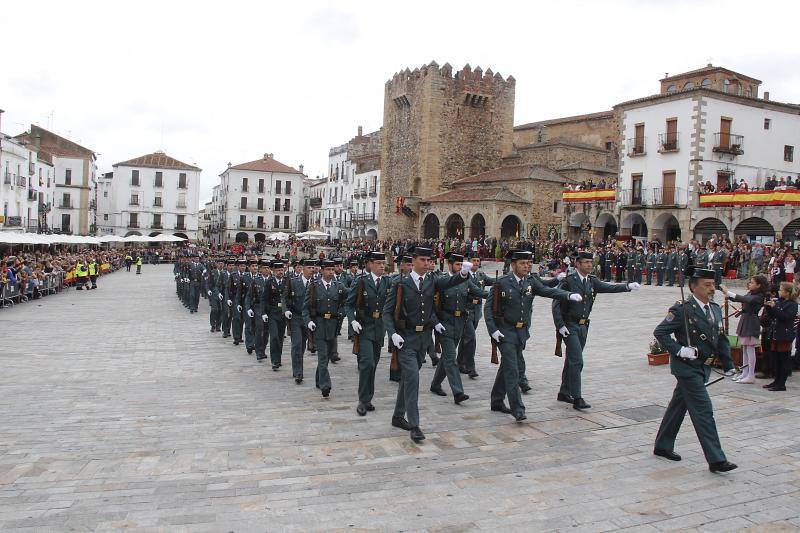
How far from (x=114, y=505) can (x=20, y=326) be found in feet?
42.1

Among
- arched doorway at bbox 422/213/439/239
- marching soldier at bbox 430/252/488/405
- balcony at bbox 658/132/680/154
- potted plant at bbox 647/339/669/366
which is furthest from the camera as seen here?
arched doorway at bbox 422/213/439/239

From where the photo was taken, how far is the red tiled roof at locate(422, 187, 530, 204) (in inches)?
1614

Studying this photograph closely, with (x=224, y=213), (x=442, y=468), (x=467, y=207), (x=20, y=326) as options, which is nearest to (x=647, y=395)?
(x=442, y=468)

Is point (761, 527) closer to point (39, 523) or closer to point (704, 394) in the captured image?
point (704, 394)

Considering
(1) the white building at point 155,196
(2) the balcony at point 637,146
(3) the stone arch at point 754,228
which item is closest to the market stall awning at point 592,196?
(2) the balcony at point 637,146

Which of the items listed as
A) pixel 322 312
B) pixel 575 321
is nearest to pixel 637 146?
pixel 575 321

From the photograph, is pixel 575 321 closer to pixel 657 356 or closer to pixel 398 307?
pixel 398 307

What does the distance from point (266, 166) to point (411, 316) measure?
78.0m

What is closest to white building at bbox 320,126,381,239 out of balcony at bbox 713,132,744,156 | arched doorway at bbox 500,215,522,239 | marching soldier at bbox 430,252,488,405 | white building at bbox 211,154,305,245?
white building at bbox 211,154,305,245

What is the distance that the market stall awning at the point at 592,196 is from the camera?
108ft

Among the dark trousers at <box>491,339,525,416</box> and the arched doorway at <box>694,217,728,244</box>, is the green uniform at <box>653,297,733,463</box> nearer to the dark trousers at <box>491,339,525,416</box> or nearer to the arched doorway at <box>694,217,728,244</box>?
the dark trousers at <box>491,339,525,416</box>

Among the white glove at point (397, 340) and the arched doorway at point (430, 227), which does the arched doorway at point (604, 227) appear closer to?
the arched doorway at point (430, 227)

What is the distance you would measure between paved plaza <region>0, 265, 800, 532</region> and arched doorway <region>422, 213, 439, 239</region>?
1456 inches

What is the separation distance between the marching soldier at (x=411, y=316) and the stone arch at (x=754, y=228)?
74.1ft
